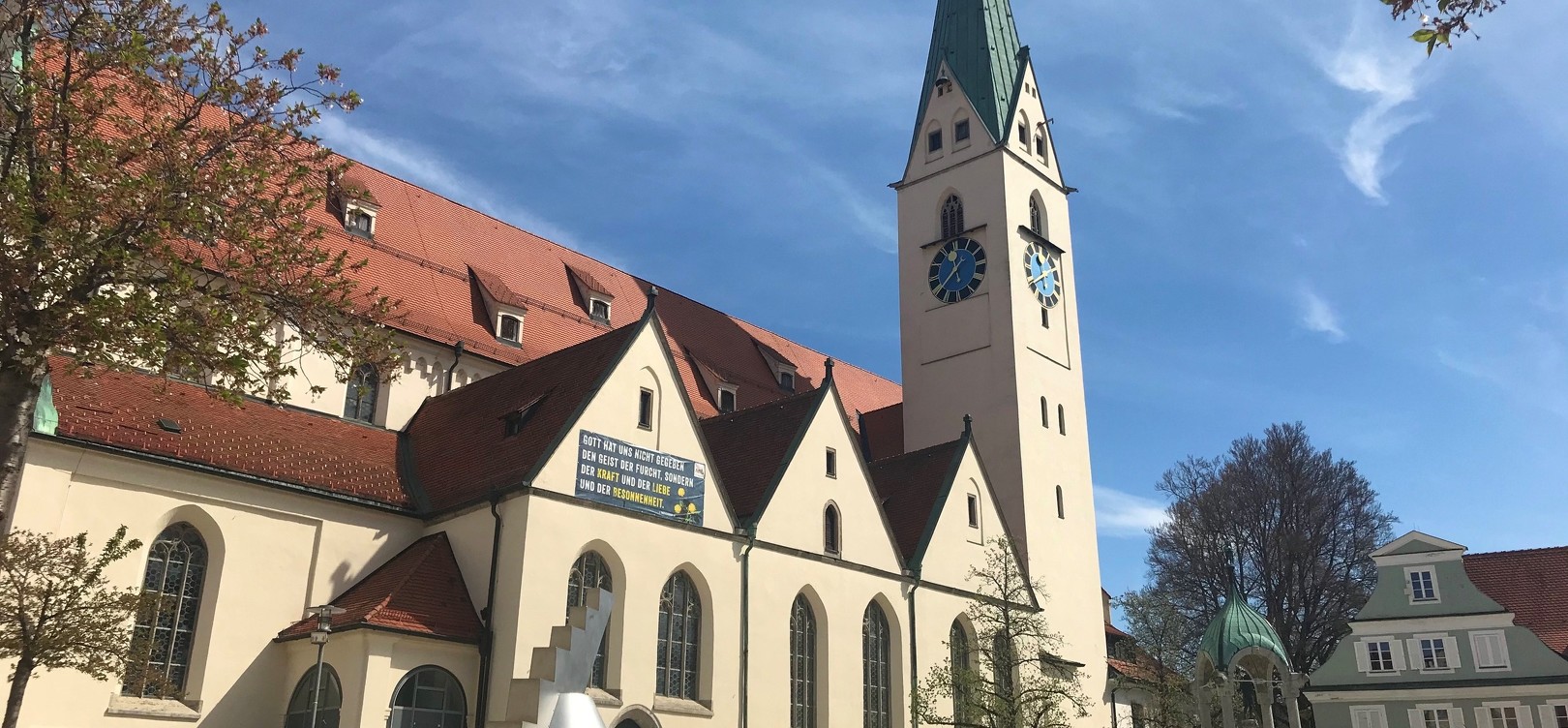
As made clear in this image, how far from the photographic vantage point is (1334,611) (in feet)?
150

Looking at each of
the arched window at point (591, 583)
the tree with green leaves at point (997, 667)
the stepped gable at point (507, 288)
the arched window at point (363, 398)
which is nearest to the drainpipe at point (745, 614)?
the arched window at point (591, 583)

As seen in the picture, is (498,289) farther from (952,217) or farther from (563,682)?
(563,682)

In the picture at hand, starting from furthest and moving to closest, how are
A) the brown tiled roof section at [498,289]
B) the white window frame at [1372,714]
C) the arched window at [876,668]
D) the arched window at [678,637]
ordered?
the white window frame at [1372,714] → the brown tiled roof section at [498,289] → the arched window at [876,668] → the arched window at [678,637]

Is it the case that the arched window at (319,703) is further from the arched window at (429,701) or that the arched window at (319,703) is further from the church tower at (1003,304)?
the church tower at (1003,304)

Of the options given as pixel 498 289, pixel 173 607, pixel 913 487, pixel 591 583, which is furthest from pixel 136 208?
pixel 913 487

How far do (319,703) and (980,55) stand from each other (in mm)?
30877

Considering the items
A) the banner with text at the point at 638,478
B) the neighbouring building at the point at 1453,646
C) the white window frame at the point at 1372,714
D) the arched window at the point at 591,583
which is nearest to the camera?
the arched window at the point at 591,583

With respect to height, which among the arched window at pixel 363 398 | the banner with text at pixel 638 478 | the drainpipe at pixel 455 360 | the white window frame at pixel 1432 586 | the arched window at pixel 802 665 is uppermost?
the drainpipe at pixel 455 360

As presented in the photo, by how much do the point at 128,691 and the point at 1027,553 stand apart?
22.7m

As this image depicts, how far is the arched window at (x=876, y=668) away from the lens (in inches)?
1106

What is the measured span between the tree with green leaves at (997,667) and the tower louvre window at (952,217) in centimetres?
1191

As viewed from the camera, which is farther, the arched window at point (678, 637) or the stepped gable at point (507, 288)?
the stepped gable at point (507, 288)

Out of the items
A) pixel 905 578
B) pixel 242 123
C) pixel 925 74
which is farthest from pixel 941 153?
pixel 242 123

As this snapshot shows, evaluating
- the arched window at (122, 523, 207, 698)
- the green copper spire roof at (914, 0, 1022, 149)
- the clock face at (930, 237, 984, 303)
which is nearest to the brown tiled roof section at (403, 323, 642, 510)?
the arched window at (122, 523, 207, 698)
